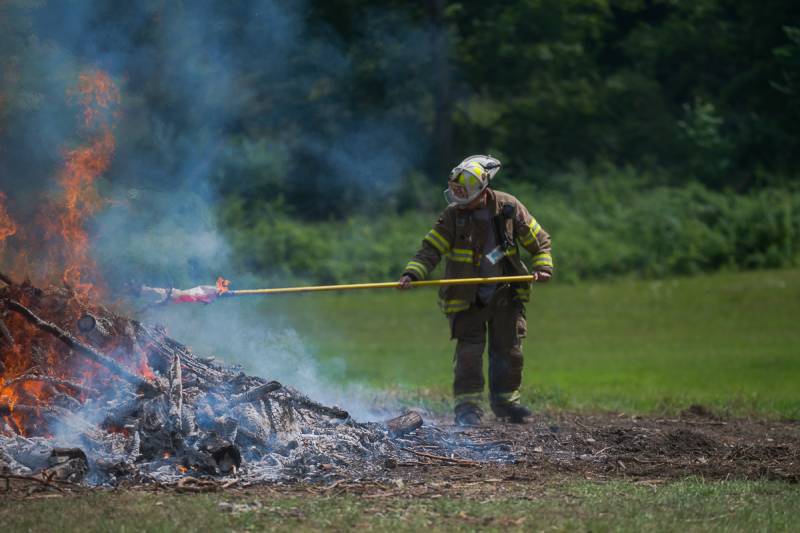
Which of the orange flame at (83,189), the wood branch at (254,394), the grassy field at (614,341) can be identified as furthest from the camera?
the grassy field at (614,341)

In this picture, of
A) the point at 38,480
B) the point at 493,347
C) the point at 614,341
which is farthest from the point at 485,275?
the point at 614,341

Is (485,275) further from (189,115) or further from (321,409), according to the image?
(189,115)

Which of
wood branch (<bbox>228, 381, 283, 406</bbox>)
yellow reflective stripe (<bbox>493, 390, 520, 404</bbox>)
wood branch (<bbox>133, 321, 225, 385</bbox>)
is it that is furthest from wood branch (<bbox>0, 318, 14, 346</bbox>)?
yellow reflective stripe (<bbox>493, 390, 520, 404</bbox>)

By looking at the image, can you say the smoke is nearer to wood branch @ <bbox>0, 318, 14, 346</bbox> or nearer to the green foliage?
→ the green foliage

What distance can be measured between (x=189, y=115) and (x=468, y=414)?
7.49m

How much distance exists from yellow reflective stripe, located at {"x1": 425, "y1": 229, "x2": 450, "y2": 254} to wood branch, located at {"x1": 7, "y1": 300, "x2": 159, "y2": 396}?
291cm

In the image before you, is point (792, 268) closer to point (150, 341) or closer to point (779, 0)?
point (779, 0)

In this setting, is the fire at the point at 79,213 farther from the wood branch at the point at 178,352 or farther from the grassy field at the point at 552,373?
the grassy field at the point at 552,373

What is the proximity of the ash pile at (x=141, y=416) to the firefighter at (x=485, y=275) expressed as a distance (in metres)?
1.11

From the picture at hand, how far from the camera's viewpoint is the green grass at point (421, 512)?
241 inches

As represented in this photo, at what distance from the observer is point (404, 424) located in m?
8.68

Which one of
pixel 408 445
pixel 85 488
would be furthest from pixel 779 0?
pixel 85 488

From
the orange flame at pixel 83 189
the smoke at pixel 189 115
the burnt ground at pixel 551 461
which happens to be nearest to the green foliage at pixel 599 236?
the smoke at pixel 189 115

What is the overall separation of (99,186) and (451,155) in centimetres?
1850
